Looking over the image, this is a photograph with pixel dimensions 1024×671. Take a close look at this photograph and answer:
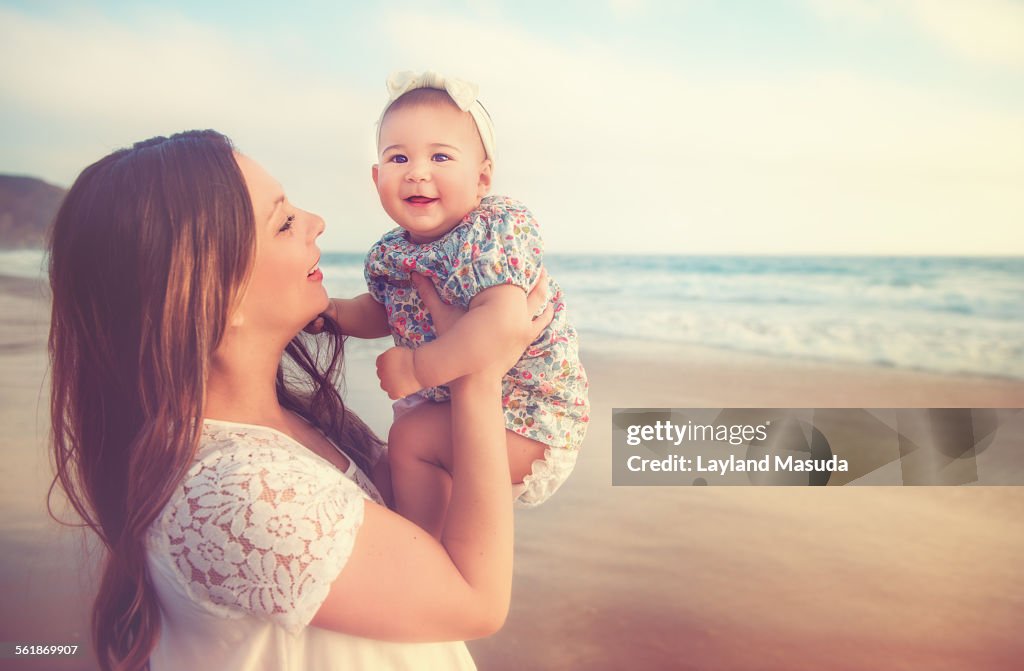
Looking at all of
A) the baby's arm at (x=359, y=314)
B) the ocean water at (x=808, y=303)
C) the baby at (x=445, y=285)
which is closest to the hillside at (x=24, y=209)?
the ocean water at (x=808, y=303)

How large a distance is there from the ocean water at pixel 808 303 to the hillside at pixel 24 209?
22cm

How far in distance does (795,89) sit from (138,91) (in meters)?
6.91

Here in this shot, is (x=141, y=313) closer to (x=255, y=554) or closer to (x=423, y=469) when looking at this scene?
(x=255, y=554)

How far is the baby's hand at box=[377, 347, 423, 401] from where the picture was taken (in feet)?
4.18

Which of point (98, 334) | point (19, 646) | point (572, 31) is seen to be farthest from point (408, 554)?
point (572, 31)

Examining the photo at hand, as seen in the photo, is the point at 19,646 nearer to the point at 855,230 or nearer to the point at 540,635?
the point at 540,635

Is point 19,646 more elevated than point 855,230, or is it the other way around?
point 855,230

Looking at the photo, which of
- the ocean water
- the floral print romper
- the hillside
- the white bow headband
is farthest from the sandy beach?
the hillside

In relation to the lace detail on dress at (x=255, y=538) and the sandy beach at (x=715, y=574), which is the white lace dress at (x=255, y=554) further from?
the sandy beach at (x=715, y=574)

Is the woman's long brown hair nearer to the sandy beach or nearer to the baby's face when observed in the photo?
the baby's face

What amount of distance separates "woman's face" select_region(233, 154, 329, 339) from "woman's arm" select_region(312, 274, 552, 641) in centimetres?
24

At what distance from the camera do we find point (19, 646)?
111 inches

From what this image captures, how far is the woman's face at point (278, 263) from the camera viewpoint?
3.78 feet

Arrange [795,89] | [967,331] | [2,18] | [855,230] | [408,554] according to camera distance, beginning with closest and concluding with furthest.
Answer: [408,554], [2,18], [967,331], [795,89], [855,230]
